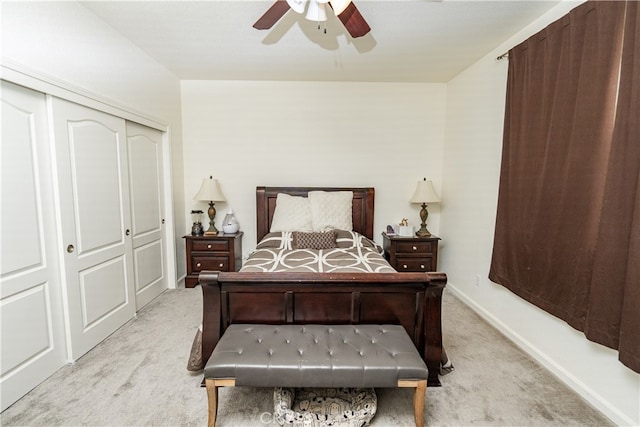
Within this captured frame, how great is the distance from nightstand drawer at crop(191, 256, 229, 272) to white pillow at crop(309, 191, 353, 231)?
119 cm

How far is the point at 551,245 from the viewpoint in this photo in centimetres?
198

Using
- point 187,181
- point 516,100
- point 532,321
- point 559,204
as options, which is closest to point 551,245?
point 559,204

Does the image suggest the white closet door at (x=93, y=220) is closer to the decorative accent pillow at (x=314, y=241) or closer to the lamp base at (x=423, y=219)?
the decorative accent pillow at (x=314, y=241)

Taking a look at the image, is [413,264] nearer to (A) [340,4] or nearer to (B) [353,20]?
(B) [353,20]

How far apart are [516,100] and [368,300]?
2024 mm

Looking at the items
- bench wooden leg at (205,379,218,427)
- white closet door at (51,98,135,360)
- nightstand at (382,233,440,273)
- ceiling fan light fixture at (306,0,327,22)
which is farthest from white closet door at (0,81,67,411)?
nightstand at (382,233,440,273)

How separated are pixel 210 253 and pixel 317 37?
8.52ft

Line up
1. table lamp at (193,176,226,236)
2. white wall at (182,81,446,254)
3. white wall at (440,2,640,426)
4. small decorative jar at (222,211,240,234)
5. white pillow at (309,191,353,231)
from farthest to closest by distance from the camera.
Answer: white wall at (182,81,446,254) → small decorative jar at (222,211,240,234) → table lamp at (193,176,226,236) → white pillow at (309,191,353,231) → white wall at (440,2,640,426)

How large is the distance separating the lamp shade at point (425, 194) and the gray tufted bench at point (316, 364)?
222cm

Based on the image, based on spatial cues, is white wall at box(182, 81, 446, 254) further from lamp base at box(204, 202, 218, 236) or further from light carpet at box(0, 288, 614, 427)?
light carpet at box(0, 288, 614, 427)

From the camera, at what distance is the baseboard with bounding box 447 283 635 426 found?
1.61 meters

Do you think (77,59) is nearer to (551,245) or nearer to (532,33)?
(532,33)

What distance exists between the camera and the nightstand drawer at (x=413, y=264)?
3.48m

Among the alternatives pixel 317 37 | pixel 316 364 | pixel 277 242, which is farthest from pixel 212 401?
pixel 317 37
